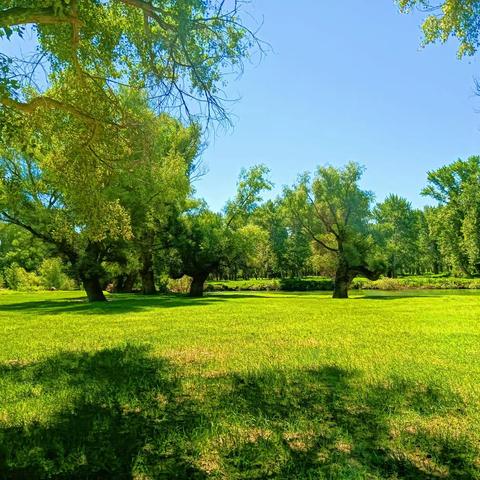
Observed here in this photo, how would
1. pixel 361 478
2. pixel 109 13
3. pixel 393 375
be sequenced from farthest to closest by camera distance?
pixel 109 13
pixel 393 375
pixel 361 478

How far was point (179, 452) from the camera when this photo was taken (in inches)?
165

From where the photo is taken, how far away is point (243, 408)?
534 centimetres

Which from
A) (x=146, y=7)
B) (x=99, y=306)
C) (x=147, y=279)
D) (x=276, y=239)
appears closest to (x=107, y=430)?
(x=146, y=7)

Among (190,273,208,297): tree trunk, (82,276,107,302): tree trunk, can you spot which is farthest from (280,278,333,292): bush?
(82,276,107,302): tree trunk

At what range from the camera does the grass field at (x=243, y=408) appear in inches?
155

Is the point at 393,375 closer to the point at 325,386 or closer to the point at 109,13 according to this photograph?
the point at 325,386

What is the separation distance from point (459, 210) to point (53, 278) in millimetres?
61707

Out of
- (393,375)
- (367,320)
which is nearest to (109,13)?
(393,375)

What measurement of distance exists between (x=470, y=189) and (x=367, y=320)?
61.1 m

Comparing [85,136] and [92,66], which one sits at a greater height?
[92,66]

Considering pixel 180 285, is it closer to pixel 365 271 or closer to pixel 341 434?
pixel 365 271

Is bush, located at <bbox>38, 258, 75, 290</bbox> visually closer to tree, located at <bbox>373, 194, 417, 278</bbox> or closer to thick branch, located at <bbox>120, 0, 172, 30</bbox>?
thick branch, located at <bbox>120, 0, 172, 30</bbox>

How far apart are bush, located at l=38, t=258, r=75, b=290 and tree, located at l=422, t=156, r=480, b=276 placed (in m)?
56.7

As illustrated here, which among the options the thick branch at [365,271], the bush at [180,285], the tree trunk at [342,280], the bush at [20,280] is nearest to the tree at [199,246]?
the bush at [180,285]
